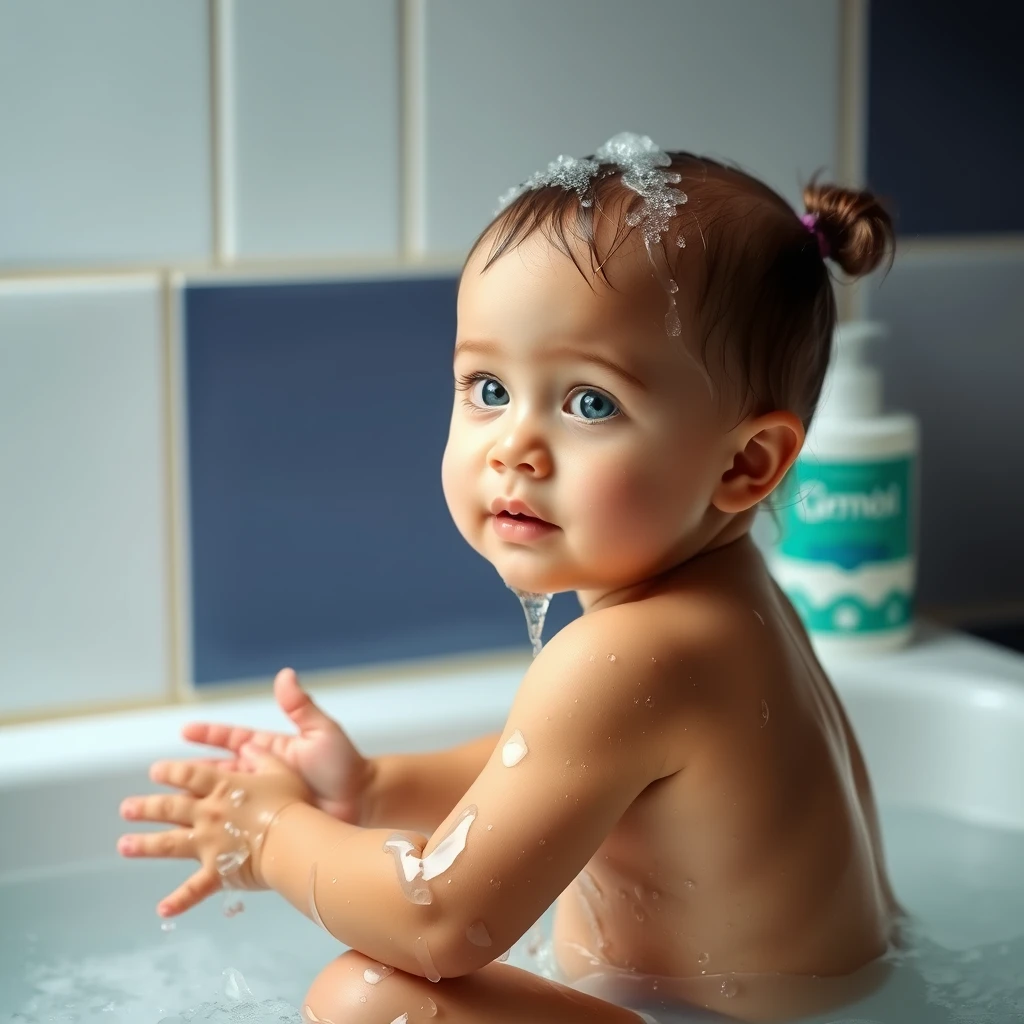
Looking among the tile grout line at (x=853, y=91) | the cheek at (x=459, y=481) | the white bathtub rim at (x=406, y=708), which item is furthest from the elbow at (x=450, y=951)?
the tile grout line at (x=853, y=91)

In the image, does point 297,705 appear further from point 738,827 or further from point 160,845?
point 738,827

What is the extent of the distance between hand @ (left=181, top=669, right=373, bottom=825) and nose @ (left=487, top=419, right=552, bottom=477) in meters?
0.22

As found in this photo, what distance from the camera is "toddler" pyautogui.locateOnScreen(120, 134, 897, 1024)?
84 centimetres

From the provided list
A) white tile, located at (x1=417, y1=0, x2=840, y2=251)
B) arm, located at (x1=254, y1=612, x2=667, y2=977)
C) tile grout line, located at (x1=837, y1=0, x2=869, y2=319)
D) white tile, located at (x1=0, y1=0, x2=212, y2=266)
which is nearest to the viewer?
arm, located at (x1=254, y1=612, x2=667, y2=977)

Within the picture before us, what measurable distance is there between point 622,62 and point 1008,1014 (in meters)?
0.75

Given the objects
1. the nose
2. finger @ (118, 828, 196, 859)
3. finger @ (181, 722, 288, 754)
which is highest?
the nose

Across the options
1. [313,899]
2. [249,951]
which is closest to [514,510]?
[313,899]

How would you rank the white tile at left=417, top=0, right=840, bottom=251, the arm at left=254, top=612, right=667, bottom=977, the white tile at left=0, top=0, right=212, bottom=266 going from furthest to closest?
the white tile at left=417, top=0, right=840, bottom=251, the white tile at left=0, top=0, right=212, bottom=266, the arm at left=254, top=612, right=667, bottom=977

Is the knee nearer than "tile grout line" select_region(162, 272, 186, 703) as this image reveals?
Yes

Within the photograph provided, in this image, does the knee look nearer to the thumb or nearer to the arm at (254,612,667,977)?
the arm at (254,612,667,977)

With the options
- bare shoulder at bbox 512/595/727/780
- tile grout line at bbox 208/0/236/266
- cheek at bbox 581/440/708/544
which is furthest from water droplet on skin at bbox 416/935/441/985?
tile grout line at bbox 208/0/236/266

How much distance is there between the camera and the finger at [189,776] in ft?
3.13

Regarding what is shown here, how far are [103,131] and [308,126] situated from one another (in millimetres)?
146

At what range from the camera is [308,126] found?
4.06 feet
